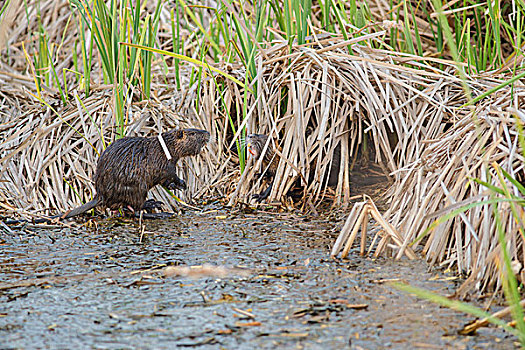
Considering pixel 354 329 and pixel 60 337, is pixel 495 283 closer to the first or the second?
pixel 354 329

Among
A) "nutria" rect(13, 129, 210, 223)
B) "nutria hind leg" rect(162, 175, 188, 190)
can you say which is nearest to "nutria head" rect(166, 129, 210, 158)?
"nutria" rect(13, 129, 210, 223)

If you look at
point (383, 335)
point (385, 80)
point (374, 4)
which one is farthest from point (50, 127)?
point (374, 4)

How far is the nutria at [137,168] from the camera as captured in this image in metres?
3.30

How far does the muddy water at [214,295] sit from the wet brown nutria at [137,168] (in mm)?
307

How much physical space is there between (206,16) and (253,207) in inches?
109

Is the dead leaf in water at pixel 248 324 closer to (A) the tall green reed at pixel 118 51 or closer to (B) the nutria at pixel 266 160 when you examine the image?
(B) the nutria at pixel 266 160

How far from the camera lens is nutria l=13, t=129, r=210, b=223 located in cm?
330

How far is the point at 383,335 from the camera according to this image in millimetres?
1825

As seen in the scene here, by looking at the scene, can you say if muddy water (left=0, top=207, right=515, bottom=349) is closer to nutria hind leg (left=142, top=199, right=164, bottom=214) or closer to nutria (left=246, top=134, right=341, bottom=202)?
nutria hind leg (left=142, top=199, right=164, bottom=214)

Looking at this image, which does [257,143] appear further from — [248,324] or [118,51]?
[248,324]

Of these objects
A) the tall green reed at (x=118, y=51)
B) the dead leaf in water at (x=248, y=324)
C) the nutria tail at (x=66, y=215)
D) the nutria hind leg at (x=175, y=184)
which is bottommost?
the dead leaf in water at (x=248, y=324)

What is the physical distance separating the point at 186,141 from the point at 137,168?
0.33m

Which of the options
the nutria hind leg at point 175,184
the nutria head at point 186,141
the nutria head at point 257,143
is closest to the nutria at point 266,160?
the nutria head at point 257,143

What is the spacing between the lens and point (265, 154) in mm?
3613
